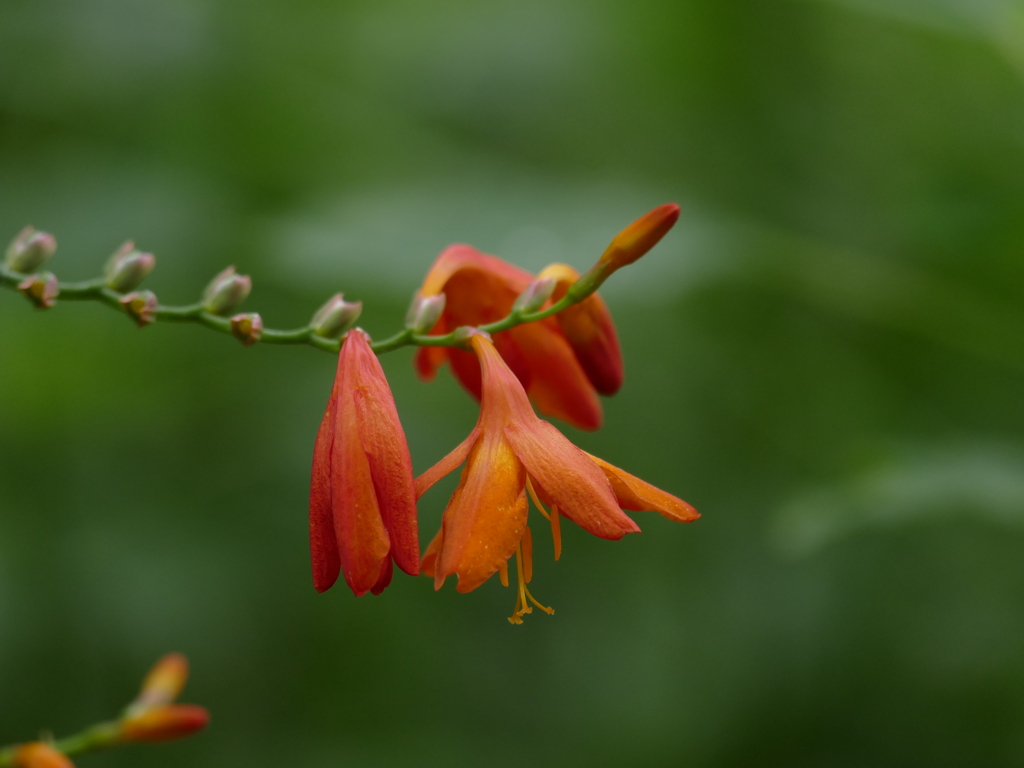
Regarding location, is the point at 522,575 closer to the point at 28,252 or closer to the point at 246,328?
the point at 246,328

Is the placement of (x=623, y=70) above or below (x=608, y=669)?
above

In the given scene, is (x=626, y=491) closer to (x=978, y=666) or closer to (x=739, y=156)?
(x=978, y=666)

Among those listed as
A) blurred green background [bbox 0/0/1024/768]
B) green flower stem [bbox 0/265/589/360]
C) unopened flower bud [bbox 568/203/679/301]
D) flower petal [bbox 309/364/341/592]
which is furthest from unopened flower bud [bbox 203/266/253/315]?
blurred green background [bbox 0/0/1024/768]

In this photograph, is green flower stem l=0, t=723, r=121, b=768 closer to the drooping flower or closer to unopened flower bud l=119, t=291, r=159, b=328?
unopened flower bud l=119, t=291, r=159, b=328

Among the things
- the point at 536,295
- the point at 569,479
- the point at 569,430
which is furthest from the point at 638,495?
the point at 569,430

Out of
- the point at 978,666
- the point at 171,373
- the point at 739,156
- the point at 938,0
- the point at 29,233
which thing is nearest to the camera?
the point at 29,233

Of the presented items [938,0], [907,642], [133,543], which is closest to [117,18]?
[133,543]

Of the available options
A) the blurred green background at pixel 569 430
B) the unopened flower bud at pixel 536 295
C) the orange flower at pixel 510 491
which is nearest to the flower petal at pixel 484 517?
the orange flower at pixel 510 491

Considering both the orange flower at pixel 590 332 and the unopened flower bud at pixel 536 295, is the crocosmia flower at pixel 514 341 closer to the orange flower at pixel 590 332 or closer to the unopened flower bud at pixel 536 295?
the orange flower at pixel 590 332
